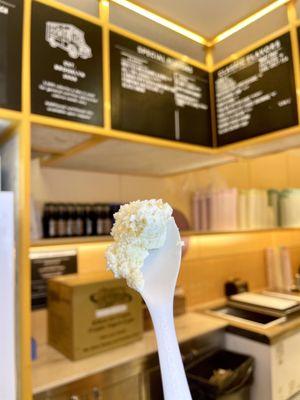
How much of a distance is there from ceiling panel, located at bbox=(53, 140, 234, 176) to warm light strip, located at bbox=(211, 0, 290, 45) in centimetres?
66

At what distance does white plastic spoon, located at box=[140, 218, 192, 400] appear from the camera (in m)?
0.58

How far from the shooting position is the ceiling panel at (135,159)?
58.2 inches

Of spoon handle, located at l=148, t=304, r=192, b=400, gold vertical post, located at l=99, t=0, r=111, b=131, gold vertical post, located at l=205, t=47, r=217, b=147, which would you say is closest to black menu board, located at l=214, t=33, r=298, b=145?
gold vertical post, located at l=205, t=47, r=217, b=147

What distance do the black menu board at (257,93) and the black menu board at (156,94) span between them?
4.0 inches

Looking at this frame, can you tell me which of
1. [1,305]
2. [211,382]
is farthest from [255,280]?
[1,305]

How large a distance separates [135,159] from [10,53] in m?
0.83

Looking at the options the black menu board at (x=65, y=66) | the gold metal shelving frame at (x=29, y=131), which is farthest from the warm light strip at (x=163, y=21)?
the black menu board at (x=65, y=66)

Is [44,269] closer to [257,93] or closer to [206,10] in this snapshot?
[257,93]

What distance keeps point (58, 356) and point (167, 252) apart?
119 cm

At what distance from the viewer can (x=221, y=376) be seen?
1.49m

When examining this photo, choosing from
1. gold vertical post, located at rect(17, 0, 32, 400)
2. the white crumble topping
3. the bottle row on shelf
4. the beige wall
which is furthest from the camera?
the beige wall

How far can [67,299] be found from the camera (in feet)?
4.76

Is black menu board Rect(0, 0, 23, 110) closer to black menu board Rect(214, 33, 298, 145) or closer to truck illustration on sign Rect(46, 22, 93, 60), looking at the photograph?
truck illustration on sign Rect(46, 22, 93, 60)

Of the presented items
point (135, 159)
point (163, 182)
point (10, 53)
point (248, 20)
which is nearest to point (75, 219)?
point (135, 159)
